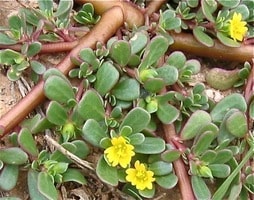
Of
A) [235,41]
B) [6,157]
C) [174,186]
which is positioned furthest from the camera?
[235,41]

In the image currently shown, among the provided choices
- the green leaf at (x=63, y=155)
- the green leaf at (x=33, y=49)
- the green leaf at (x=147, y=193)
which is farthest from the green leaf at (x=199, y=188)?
the green leaf at (x=33, y=49)

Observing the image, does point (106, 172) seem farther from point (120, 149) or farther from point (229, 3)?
point (229, 3)

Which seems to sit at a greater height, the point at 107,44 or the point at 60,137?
the point at 107,44

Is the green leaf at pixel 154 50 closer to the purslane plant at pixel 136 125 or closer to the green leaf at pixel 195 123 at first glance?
the purslane plant at pixel 136 125

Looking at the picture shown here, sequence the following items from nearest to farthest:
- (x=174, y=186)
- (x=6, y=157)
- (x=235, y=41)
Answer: (x=6, y=157) < (x=174, y=186) < (x=235, y=41)

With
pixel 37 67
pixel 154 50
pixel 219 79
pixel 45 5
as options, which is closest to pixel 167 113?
pixel 154 50

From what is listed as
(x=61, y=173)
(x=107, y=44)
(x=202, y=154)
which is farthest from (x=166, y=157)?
A: (x=107, y=44)

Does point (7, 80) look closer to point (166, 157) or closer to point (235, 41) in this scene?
point (166, 157)
